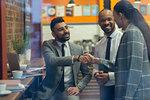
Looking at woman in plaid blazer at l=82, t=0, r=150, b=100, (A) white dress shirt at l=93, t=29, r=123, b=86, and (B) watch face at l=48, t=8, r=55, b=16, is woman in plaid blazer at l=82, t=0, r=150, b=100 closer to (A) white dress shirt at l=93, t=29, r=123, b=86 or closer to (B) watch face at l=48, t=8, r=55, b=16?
(A) white dress shirt at l=93, t=29, r=123, b=86

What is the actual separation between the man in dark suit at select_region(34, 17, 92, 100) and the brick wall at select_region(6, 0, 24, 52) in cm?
71

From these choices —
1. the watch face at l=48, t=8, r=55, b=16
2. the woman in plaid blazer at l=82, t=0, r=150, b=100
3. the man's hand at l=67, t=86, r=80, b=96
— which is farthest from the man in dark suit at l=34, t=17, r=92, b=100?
the watch face at l=48, t=8, r=55, b=16

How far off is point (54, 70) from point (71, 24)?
136 centimetres

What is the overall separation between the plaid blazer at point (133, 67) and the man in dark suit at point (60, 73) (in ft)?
2.26

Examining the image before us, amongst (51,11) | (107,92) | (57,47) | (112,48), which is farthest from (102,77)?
(51,11)

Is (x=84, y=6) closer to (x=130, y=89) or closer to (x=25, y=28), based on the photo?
(x=25, y=28)

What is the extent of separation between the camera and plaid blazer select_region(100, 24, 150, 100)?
1.61 metres

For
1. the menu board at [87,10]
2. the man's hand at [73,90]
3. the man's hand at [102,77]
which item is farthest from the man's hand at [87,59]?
the menu board at [87,10]

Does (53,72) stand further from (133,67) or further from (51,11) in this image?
(51,11)

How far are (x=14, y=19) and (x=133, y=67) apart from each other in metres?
2.04

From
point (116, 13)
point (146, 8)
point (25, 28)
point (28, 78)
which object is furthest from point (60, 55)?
point (25, 28)

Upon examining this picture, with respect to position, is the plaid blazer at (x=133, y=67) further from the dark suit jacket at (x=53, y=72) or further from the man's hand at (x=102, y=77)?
the dark suit jacket at (x=53, y=72)

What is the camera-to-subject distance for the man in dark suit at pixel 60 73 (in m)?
2.35

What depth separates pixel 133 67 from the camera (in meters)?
1.61
